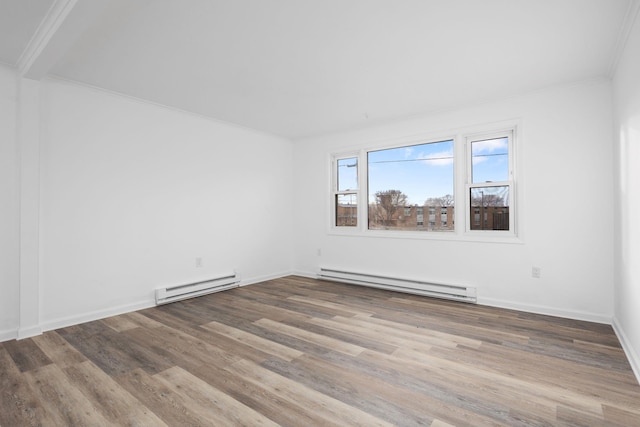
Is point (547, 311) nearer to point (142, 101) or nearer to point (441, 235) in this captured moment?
point (441, 235)

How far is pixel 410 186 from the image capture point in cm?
487

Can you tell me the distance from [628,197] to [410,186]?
258cm

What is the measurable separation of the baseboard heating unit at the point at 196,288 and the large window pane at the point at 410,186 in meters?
2.36

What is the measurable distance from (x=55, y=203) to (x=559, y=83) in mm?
5383

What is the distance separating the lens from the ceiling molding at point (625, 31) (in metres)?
2.12

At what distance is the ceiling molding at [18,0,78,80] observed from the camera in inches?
81.1

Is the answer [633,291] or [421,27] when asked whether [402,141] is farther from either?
[633,291]

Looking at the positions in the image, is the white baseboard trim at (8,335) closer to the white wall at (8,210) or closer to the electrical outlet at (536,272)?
the white wall at (8,210)

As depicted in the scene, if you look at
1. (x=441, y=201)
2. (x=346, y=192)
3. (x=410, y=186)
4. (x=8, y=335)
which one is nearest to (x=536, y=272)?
(x=441, y=201)

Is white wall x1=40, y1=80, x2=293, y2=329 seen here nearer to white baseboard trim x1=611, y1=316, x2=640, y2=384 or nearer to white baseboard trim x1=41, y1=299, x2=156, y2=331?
white baseboard trim x1=41, y1=299, x2=156, y2=331

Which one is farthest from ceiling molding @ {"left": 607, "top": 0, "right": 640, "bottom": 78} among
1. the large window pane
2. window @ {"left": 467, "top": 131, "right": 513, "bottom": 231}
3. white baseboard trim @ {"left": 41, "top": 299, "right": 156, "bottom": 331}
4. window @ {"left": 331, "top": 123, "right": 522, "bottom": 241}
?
white baseboard trim @ {"left": 41, "top": 299, "right": 156, "bottom": 331}

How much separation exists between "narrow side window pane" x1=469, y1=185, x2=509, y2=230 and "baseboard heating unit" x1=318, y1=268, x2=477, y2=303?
84cm

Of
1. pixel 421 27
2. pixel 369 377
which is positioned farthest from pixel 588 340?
pixel 421 27

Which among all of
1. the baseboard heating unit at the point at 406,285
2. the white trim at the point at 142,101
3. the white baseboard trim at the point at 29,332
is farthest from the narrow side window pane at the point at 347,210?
the white baseboard trim at the point at 29,332
